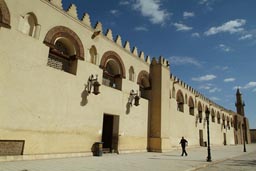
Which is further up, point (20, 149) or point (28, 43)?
point (28, 43)

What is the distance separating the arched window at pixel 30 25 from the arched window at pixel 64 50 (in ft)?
2.59

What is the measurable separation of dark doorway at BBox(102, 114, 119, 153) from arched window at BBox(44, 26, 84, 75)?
4.28m

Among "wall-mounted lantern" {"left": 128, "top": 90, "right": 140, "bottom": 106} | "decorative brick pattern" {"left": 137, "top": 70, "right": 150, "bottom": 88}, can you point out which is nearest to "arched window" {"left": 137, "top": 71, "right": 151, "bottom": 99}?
"decorative brick pattern" {"left": 137, "top": 70, "right": 150, "bottom": 88}

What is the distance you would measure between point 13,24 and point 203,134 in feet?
86.6

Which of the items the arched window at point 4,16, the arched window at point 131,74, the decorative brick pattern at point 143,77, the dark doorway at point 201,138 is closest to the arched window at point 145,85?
the decorative brick pattern at point 143,77

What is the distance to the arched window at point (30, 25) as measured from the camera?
10.0 metres

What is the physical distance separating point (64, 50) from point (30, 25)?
2276mm

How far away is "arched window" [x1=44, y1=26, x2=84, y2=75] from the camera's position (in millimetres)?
11305

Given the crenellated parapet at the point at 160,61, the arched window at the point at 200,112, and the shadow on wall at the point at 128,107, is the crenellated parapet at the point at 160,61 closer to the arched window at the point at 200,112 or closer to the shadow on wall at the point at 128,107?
the shadow on wall at the point at 128,107

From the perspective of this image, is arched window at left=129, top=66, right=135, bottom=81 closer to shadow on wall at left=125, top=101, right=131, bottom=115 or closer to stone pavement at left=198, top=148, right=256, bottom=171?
shadow on wall at left=125, top=101, right=131, bottom=115

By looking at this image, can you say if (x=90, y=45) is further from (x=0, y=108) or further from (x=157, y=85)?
(x=157, y=85)

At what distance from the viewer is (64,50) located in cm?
1225

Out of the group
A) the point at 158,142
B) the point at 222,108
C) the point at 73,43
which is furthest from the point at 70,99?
the point at 222,108

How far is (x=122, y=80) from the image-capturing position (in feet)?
50.8
